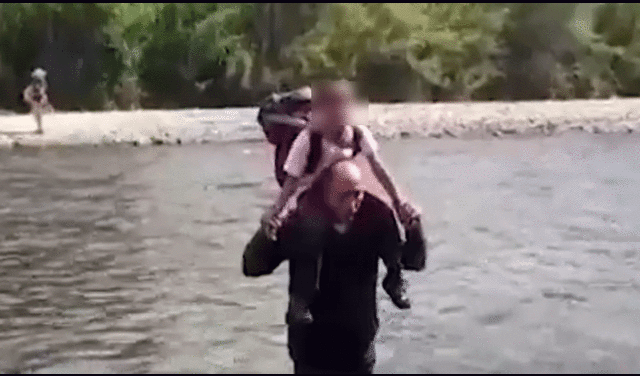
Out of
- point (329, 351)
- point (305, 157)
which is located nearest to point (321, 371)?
point (329, 351)

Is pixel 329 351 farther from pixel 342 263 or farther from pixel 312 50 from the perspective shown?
pixel 312 50

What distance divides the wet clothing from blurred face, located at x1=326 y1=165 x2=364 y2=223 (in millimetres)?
66

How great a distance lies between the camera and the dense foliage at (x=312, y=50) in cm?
3441

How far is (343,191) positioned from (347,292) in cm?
52

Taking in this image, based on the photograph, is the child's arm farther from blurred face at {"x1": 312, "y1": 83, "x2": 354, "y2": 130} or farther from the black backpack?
the black backpack

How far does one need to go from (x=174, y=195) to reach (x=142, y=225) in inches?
112

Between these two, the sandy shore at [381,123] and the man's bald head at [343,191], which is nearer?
the man's bald head at [343,191]

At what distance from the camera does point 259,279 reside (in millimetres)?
10117

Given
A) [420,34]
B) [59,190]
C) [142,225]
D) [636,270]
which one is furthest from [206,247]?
[420,34]

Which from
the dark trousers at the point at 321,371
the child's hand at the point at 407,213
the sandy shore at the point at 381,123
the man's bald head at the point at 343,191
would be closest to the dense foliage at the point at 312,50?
the sandy shore at the point at 381,123

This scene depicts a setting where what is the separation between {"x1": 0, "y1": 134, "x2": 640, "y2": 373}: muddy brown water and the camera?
25.1 ft

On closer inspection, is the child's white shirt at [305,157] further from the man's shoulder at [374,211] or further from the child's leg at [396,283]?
the child's leg at [396,283]

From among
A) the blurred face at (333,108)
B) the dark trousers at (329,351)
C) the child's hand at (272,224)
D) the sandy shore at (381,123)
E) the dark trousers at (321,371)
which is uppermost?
the blurred face at (333,108)

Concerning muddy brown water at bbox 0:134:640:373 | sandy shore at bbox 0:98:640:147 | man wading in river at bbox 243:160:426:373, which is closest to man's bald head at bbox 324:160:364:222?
man wading in river at bbox 243:160:426:373
